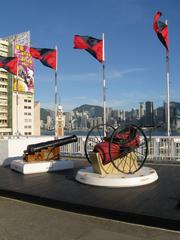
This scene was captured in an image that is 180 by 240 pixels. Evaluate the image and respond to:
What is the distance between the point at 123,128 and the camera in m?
9.70

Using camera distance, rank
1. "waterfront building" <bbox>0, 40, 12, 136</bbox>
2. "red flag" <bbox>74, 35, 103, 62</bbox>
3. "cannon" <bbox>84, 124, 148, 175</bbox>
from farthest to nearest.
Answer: "waterfront building" <bbox>0, 40, 12, 136</bbox>
"red flag" <bbox>74, 35, 103, 62</bbox>
"cannon" <bbox>84, 124, 148, 175</bbox>

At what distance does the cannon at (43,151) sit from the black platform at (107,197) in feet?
4.68

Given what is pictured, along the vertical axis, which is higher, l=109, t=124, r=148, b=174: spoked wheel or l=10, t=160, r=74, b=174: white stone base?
l=109, t=124, r=148, b=174: spoked wheel

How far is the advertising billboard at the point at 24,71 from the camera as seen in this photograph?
99500 mm

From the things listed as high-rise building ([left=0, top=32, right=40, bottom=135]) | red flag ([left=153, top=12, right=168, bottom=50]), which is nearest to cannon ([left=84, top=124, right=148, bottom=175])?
red flag ([left=153, top=12, right=168, bottom=50])

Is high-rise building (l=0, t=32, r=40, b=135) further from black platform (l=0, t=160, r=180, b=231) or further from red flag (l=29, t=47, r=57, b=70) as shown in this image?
black platform (l=0, t=160, r=180, b=231)

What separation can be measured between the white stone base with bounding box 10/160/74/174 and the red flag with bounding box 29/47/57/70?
9.29 metres

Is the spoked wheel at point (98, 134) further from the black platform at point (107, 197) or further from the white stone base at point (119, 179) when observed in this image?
the black platform at point (107, 197)

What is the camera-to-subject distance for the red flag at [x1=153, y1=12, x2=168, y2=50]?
14.3 metres

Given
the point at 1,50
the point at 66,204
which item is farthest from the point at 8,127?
the point at 66,204

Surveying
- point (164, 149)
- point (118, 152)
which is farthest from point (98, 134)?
point (118, 152)

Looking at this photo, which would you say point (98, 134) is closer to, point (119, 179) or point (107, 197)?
point (119, 179)

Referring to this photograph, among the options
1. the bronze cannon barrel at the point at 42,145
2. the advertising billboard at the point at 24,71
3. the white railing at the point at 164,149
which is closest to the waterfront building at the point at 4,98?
the advertising billboard at the point at 24,71

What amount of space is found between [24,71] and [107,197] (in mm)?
101062
